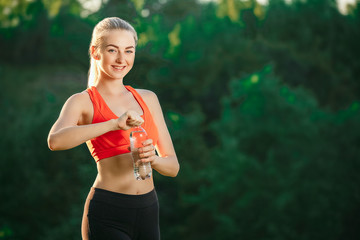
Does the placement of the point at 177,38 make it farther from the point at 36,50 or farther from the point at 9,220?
the point at 9,220

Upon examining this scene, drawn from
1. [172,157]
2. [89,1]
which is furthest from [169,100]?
[172,157]

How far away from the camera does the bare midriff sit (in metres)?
1.85

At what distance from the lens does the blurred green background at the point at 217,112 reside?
51.6ft

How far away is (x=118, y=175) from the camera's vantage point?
1.86m

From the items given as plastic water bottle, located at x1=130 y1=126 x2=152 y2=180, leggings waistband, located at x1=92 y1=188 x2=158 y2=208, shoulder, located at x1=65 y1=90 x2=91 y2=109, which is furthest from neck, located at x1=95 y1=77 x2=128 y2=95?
leggings waistband, located at x1=92 y1=188 x2=158 y2=208

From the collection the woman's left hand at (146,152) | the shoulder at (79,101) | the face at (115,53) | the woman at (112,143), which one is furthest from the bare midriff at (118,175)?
the face at (115,53)

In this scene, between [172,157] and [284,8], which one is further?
[284,8]

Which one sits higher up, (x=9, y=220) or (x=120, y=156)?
(x=120, y=156)

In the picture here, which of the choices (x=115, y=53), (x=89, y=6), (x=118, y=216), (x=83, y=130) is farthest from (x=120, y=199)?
(x=89, y=6)

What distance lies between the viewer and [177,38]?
64.2 ft

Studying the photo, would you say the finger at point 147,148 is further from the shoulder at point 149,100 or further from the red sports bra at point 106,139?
the shoulder at point 149,100

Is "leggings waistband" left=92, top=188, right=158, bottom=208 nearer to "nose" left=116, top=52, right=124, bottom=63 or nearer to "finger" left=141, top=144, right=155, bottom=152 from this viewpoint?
"finger" left=141, top=144, right=155, bottom=152

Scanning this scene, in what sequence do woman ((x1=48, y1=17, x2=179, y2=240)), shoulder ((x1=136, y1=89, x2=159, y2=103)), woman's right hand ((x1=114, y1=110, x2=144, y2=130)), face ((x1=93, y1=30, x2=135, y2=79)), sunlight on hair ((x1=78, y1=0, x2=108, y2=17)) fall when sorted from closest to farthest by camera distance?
woman's right hand ((x1=114, y1=110, x2=144, y2=130)), woman ((x1=48, y1=17, x2=179, y2=240)), face ((x1=93, y1=30, x2=135, y2=79)), shoulder ((x1=136, y1=89, x2=159, y2=103)), sunlight on hair ((x1=78, y1=0, x2=108, y2=17))

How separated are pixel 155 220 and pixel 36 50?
18.8 meters
